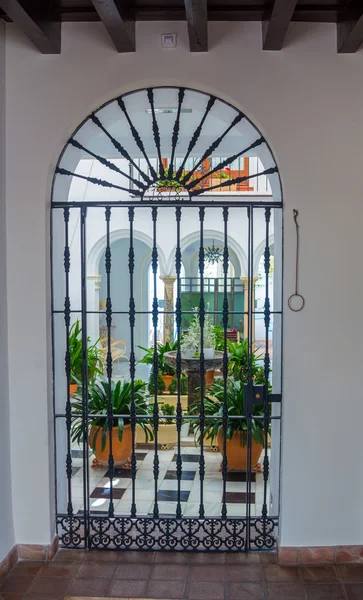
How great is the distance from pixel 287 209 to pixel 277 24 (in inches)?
35.4

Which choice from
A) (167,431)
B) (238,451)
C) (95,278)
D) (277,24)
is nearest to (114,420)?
(167,431)

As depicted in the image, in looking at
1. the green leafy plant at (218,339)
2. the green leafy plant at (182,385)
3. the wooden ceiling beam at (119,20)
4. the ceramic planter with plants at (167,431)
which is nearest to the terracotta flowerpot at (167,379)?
the green leafy plant at (182,385)

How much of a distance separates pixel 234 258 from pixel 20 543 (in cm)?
1063

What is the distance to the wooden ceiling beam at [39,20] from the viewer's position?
2.28 m

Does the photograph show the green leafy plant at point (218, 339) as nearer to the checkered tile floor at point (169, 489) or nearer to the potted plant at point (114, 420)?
the checkered tile floor at point (169, 489)

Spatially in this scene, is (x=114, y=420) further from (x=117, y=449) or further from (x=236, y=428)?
(x=236, y=428)

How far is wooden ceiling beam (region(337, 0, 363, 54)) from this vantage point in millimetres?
2482

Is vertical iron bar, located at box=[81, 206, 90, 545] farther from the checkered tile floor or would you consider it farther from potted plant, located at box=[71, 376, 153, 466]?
potted plant, located at box=[71, 376, 153, 466]

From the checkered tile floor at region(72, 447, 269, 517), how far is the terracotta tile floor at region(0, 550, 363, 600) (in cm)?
69

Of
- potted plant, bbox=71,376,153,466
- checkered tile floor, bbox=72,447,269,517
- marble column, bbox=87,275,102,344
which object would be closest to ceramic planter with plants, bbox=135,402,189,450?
checkered tile floor, bbox=72,447,269,517

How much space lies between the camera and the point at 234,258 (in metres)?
12.9

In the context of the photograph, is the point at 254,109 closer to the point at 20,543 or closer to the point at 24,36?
the point at 24,36

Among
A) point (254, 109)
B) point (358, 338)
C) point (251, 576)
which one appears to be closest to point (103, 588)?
point (251, 576)

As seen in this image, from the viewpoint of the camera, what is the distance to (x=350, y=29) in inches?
99.7
